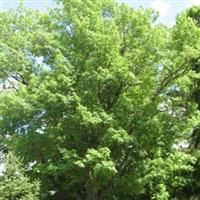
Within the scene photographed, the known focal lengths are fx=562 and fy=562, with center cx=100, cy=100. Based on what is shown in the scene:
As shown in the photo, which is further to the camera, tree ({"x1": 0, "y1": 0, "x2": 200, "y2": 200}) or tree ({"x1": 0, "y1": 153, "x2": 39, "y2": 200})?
tree ({"x1": 0, "y1": 0, "x2": 200, "y2": 200})

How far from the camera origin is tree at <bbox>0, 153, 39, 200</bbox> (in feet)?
55.8

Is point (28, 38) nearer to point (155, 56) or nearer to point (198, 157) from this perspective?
point (155, 56)

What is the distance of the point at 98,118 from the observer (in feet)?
81.0

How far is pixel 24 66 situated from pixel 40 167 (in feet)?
17.9

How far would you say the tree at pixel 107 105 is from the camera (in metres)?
25.2

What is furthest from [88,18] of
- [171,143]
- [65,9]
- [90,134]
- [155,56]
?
[171,143]

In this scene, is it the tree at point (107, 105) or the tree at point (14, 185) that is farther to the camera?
the tree at point (107, 105)

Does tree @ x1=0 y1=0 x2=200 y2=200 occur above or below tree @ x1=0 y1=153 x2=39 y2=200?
above

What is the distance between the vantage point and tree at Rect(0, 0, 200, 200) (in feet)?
82.6

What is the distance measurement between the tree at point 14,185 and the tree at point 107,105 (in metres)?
6.60

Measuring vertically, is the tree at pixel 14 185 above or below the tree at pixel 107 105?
below

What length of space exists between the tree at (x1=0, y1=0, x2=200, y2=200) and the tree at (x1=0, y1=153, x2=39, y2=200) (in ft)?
21.7

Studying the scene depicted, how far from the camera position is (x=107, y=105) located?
2659cm

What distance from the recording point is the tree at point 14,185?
55.8ft
